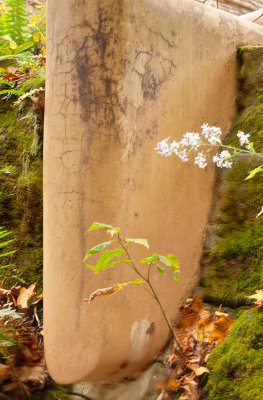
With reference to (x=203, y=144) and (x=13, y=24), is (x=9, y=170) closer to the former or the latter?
(x=203, y=144)

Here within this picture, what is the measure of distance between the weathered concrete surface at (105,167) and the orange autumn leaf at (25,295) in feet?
2.38

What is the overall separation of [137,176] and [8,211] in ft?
4.96

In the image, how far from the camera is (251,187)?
83.0 inches

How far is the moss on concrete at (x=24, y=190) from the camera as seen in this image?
9.09 ft

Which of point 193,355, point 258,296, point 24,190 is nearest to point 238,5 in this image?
point 24,190

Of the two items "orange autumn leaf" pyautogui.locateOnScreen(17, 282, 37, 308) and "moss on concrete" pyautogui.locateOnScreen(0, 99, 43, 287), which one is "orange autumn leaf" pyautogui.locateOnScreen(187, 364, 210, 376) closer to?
"orange autumn leaf" pyautogui.locateOnScreen(17, 282, 37, 308)

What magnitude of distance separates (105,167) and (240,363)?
3.27ft

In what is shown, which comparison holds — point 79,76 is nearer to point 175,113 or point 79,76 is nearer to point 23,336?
point 175,113

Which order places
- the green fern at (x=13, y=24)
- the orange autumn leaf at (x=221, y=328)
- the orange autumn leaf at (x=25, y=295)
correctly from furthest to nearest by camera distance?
the green fern at (x=13, y=24) < the orange autumn leaf at (x=25, y=295) < the orange autumn leaf at (x=221, y=328)

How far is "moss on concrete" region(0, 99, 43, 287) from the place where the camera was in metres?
2.77

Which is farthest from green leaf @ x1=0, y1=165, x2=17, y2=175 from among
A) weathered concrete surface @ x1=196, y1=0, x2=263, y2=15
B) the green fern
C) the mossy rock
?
weathered concrete surface @ x1=196, y1=0, x2=263, y2=15

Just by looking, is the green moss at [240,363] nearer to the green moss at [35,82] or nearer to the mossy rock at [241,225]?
the mossy rock at [241,225]

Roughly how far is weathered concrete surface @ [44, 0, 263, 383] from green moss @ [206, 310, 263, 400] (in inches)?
16.1

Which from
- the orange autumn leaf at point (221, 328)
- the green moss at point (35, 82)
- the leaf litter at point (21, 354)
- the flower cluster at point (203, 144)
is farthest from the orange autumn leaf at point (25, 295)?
the green moss at point (35, 82)
